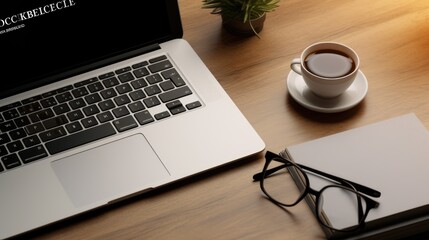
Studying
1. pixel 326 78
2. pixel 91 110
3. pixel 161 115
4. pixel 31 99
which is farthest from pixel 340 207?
pixel 31 99

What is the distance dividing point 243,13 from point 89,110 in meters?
0.32

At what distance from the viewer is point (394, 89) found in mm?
1144

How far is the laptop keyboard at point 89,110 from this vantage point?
41.8 inches

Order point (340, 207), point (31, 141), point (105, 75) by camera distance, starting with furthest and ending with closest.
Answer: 1. point (105, 75)
2. point (31, 141)
3. point (340, 207)

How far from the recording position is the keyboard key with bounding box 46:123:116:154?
1.06 meters

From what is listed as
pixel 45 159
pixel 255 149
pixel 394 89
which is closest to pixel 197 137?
pixel 255 149

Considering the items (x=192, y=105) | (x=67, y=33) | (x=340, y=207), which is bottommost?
(x=340, y=207)

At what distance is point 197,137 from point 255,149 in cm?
9

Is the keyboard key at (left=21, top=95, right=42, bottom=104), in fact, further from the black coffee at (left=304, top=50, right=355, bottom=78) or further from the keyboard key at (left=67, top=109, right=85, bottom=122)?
the black coffee at (left=304, top=50, right=355, bottom=78)

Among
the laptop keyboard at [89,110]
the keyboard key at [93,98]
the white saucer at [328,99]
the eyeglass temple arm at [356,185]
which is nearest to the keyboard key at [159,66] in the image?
the laptop keyboard at [89,110]

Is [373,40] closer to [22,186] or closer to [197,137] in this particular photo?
[197,137]

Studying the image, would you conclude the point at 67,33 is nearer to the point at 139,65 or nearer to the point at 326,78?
the point at 139,65

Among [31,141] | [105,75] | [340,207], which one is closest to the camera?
[340,207]

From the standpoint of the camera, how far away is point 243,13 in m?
1.22
